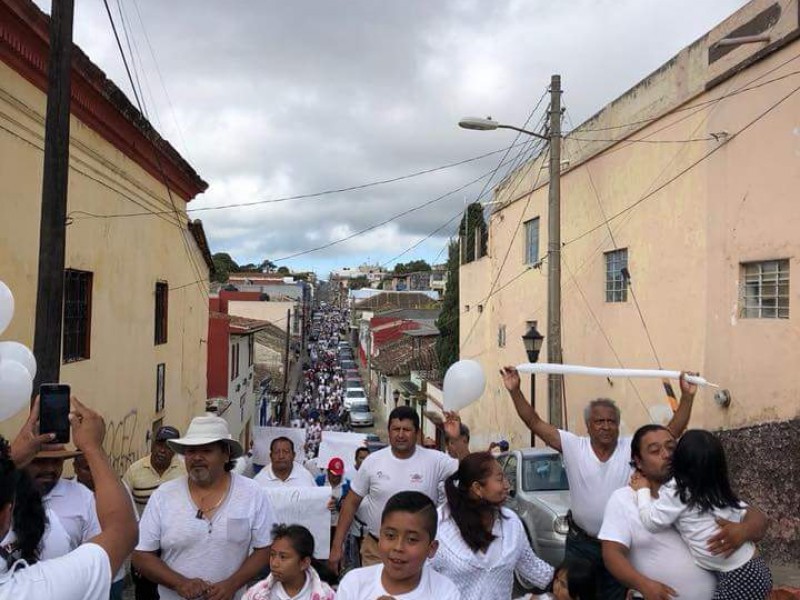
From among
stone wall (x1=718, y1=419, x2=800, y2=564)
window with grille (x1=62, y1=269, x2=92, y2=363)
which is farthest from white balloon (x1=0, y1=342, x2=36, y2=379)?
stone wall (x1=718, y1=419, x2=800, y2=564)

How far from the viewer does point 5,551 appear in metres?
1.99

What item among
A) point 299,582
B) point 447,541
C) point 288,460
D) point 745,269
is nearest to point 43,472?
point 299,582

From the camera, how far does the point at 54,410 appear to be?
268 cm

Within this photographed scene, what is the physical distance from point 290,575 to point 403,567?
0.95 m

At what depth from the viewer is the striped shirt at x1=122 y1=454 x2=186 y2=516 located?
546cm

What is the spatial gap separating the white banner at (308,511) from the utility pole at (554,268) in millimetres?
5753

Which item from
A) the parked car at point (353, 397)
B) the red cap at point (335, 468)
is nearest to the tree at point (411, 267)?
the parked car at point (353, 397)

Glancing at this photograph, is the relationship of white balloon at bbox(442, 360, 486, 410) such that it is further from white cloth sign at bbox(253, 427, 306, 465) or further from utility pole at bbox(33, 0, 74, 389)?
utility pole at bbox(33, 0, 74, 389)

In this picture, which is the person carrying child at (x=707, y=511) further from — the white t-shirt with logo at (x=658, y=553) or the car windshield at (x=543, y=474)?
the car windshield at (x=543, y=474)

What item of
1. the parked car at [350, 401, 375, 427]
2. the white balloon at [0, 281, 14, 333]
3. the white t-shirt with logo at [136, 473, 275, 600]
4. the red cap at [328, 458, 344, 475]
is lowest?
the parked car at [350, 401, 375, 427]

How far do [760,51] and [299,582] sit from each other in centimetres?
849

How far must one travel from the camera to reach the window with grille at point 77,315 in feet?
29.5

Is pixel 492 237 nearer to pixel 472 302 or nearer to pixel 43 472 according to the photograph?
pixel 472 302

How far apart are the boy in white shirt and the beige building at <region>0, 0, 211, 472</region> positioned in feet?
19.8
